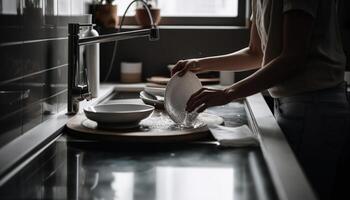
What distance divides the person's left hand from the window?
1.47 metres

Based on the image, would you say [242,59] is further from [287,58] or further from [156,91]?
[287,58]

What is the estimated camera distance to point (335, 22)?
1.64 metres

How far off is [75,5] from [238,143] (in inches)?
42.0

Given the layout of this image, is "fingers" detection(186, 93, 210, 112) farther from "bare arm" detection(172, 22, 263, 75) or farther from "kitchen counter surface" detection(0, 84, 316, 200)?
"bare arm" detection(172, 22, 263, 75)

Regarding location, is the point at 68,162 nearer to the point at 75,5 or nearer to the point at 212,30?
the point at 75,5

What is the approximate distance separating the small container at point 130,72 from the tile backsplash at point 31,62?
74cm

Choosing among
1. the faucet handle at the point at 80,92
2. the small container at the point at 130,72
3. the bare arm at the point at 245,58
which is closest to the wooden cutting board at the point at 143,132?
the faucet handle at the point at 80,92

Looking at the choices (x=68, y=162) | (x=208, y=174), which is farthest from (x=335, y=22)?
(x=68, y=162)

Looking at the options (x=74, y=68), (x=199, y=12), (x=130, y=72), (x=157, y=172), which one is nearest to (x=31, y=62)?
(x=74, y=68)

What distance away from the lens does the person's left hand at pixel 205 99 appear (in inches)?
58.8

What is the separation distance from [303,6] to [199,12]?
1559 millimetres

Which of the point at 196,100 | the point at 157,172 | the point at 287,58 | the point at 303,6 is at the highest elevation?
the point at 303,6

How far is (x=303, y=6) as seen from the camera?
4.77 feet

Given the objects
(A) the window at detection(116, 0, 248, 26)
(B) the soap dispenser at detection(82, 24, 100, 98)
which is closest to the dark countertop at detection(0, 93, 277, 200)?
(B) the soap dispenser at detection(82, 24, 100, 98)
